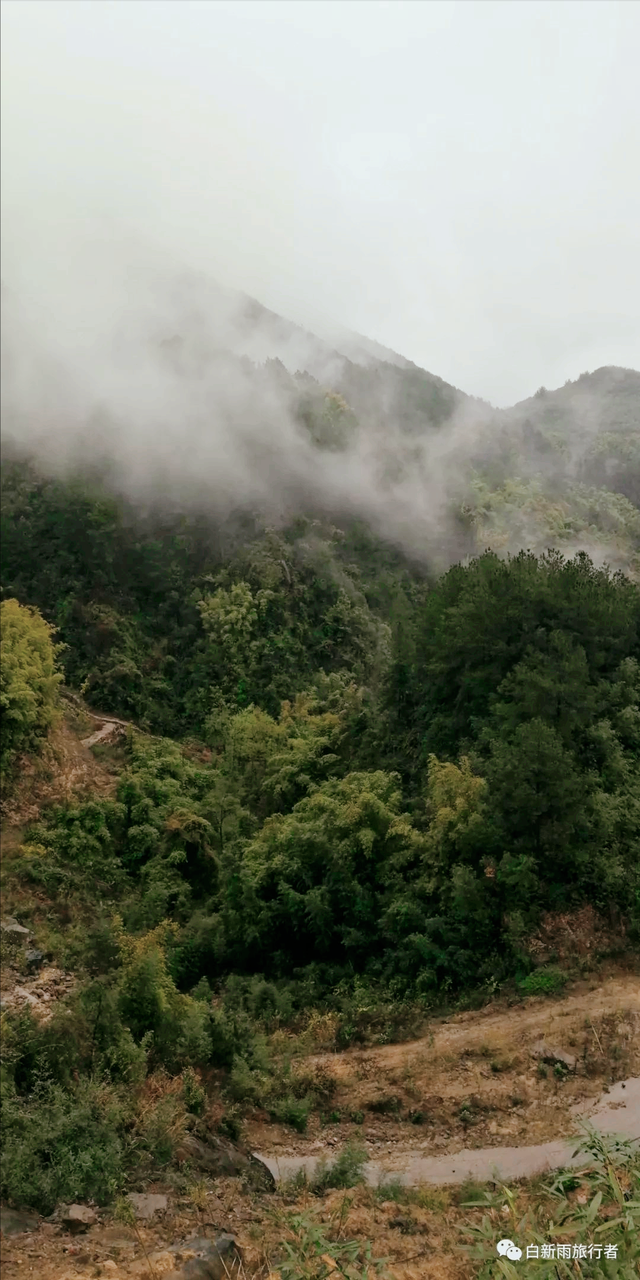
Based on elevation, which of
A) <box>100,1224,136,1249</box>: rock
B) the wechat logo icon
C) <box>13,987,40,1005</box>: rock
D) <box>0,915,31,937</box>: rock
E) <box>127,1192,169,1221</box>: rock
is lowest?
<box>0,915,31,937</box>: rock

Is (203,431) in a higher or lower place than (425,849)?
higher

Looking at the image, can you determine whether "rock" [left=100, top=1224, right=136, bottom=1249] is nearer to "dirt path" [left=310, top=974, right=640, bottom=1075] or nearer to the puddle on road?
the puddle on road

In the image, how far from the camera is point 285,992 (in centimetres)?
1633

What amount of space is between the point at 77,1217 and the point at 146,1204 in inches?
41.2

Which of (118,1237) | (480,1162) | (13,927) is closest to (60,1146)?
(118,1237)

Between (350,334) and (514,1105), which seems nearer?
(514,1105)

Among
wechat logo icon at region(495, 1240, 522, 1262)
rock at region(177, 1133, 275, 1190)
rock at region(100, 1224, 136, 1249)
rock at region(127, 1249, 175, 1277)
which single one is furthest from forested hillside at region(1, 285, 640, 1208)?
wechat logo icon at region(495, 1240, 522, 1262)

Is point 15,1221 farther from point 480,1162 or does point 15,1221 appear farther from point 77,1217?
point 480,1162

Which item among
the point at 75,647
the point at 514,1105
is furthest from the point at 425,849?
the point at 75,647

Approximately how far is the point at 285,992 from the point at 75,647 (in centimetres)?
2100

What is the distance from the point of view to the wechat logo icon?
299 cm

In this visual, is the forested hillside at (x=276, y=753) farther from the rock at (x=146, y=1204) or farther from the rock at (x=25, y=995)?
the rock at (x=25, y=995)

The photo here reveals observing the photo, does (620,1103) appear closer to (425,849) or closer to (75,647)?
(425,849)

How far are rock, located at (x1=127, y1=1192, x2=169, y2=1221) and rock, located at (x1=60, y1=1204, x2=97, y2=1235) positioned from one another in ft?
1.61
